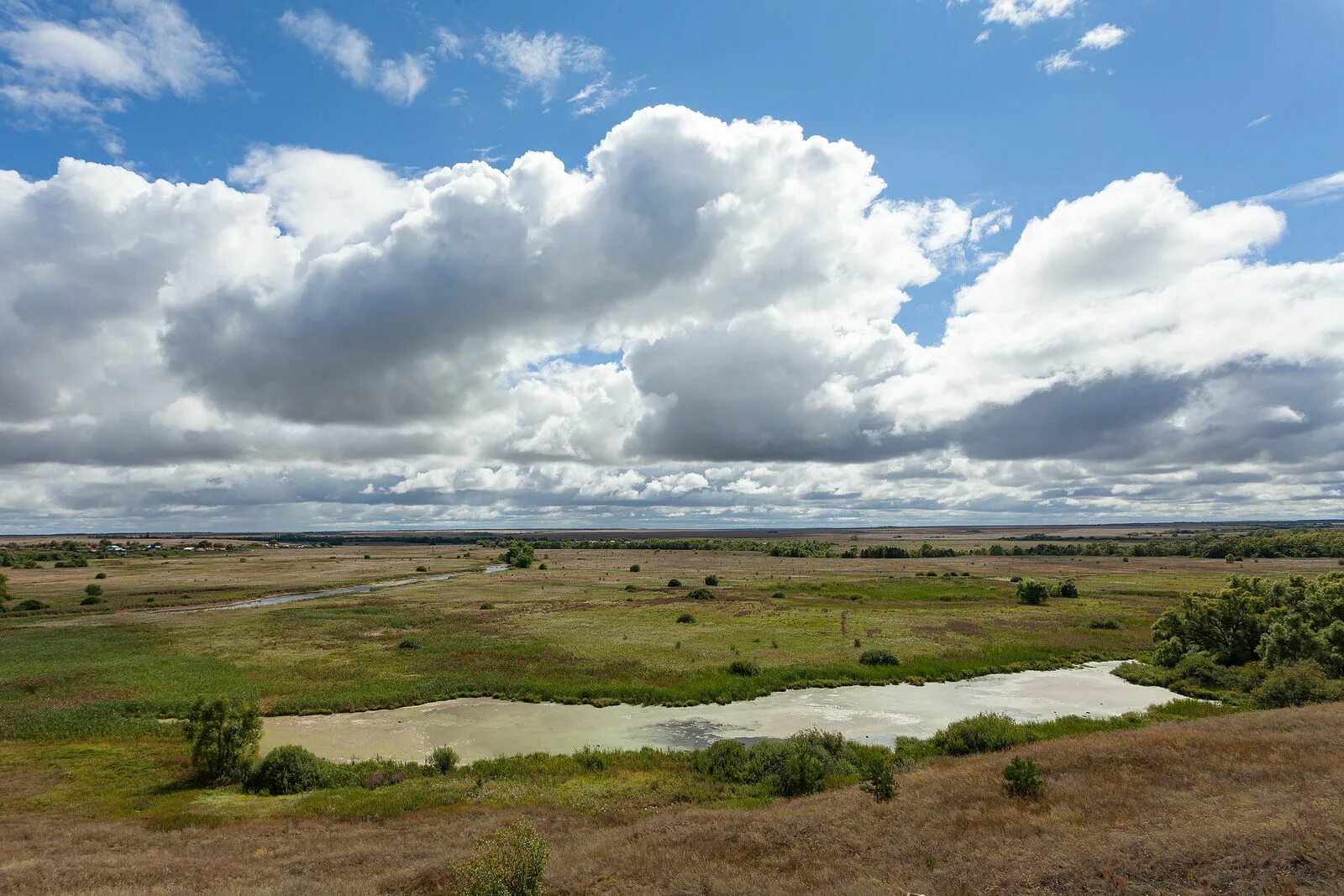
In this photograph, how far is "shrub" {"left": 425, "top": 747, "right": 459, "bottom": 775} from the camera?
98.7 feet

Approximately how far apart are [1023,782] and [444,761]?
993 inches

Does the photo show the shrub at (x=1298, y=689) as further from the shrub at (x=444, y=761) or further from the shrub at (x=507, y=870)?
the shrub at (x=444, y=761)

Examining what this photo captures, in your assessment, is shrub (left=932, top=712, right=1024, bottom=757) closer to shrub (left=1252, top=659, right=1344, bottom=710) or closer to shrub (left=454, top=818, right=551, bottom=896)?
shrub (left=1252, top=659, right=1344, bottom=710)

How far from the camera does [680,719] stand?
3984 centimetres

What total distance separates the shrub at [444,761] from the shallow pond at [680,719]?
2.38 metres

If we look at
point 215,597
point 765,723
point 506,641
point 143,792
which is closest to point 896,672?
point 765,723

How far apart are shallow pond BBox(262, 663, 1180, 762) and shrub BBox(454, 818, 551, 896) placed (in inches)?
726

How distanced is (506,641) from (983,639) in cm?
4830

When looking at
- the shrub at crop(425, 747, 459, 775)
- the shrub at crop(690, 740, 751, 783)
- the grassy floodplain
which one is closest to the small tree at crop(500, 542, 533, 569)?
the grassy floodplain

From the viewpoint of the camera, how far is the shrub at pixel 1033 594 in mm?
90688

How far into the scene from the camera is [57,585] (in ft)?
383

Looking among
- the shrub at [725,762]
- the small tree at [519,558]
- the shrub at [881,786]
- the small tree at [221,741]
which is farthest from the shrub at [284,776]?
the small tree at [519,558]

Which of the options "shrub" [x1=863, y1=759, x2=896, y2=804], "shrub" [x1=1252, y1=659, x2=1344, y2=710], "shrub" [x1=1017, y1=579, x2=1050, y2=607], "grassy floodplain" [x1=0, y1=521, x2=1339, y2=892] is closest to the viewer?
"shrub" [x1=863, y1=759, x2=896, y2=804]

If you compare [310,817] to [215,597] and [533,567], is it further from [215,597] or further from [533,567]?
[533,567]
